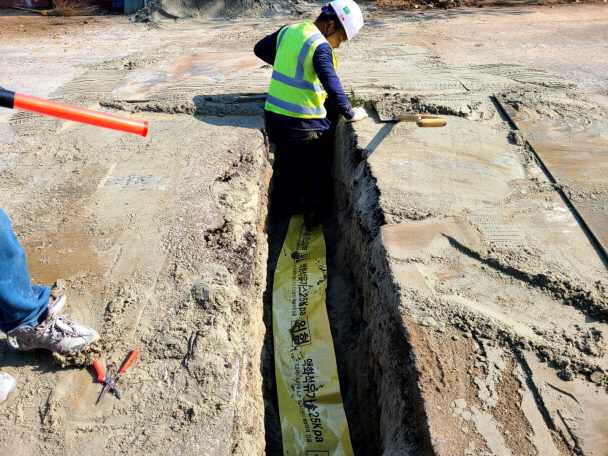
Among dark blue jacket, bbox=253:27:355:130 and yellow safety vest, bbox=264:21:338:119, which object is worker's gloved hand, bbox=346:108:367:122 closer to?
dark blue jacket, bbox=253:27:355:130

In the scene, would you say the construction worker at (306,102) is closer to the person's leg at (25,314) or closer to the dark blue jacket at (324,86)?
the dark blue jacket at (324,86)

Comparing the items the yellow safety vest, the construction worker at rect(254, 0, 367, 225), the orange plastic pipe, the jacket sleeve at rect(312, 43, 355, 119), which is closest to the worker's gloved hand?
the construction worker at rect(254, 0, 367, 225)

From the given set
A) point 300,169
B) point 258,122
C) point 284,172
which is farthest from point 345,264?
point 258,122

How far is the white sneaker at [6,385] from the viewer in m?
2.28

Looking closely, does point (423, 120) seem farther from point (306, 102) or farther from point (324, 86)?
point (306, 102)

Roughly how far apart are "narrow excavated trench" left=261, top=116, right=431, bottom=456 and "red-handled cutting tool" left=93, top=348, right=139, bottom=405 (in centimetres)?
106

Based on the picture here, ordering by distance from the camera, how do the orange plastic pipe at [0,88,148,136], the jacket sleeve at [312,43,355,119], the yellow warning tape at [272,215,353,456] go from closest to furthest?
the orange plastic pipe at [0,88,148,136] → the yellow warning tape at [272,215,353,456] → the jacket sleeve at [312,43,355,119]

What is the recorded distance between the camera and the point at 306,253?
14.9 ft

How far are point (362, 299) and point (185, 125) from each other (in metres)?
2.39

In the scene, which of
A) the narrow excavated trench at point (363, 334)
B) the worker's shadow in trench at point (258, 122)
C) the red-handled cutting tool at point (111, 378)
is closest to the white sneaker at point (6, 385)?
Result: the red-handled cutting tool at point (111, 378)

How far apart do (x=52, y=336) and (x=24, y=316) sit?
0.52ft

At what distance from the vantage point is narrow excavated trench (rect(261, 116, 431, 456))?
2572mm

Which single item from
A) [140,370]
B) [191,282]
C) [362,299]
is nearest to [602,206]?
[362,299]

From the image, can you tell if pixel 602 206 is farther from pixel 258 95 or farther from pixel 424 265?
pixel 258 95
